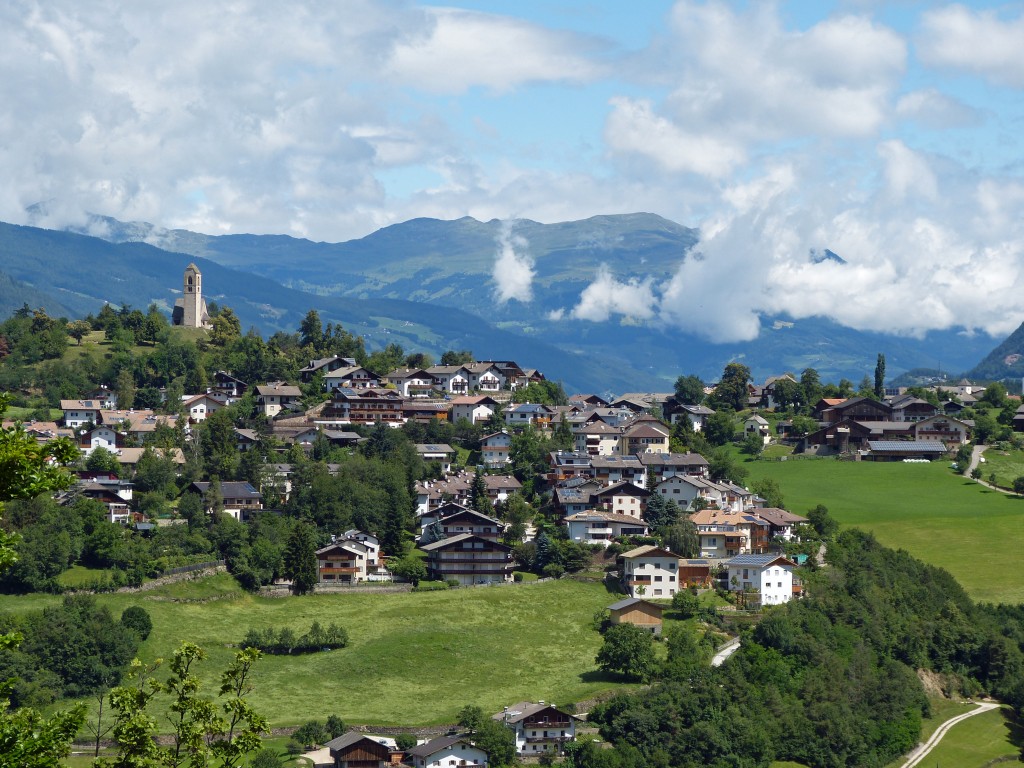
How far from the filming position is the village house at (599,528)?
256 ft

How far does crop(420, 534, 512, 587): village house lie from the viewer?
74.8m

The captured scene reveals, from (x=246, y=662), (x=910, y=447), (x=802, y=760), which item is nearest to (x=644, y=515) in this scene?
(x=802, y=760)

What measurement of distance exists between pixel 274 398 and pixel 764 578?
1656 inches

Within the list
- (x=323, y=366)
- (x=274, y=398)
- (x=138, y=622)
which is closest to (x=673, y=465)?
(x=274, y=398)

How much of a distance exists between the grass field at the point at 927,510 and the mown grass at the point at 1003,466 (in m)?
2.44

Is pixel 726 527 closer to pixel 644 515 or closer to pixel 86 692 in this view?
pixel 644 515

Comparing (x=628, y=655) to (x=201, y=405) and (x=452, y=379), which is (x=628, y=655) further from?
(x=452, y=379)

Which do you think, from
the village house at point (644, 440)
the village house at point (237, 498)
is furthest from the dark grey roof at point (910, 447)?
the village house at point (237, 498)

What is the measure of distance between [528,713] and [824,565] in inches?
1099

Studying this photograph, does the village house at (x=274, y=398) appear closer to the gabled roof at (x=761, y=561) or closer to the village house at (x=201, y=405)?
the village house at (x=201, y=405)

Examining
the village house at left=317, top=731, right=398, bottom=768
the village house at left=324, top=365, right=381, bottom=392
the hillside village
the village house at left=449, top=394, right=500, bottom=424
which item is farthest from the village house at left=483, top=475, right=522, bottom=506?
the village house at left=317, top=731, right=398, bottom=768

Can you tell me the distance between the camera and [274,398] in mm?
101438

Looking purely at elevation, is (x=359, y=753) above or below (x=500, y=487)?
below

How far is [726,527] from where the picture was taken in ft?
254
